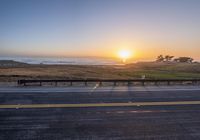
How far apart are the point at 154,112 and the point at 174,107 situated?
1663 mm

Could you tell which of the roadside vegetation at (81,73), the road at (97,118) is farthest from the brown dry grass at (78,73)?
the road at (97,118)

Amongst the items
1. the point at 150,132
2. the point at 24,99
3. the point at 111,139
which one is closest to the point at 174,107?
the point at 150,132

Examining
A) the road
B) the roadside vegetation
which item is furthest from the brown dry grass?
the road

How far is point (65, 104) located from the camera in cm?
1321

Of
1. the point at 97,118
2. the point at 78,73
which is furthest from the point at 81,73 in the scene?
the point at 97,118

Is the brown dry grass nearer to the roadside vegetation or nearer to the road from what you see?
the roadside vegetation

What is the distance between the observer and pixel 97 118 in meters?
10.5

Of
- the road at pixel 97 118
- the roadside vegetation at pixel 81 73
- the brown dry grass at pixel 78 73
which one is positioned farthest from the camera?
the roadside vegetation at pixel 81 73

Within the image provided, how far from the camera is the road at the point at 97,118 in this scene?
842 centimetres

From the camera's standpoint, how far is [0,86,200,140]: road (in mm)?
8422

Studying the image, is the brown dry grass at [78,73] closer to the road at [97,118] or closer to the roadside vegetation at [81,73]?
the roadside vegetation at [81,73]

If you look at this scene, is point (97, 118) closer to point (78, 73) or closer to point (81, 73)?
point (78, 73)

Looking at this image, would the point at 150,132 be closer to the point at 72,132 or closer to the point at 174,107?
the point at 72,132

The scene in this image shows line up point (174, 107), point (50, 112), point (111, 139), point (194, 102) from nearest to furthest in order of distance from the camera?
point (111, 139) < point (50, 112) < point (174, 107) < point (194, 102)
